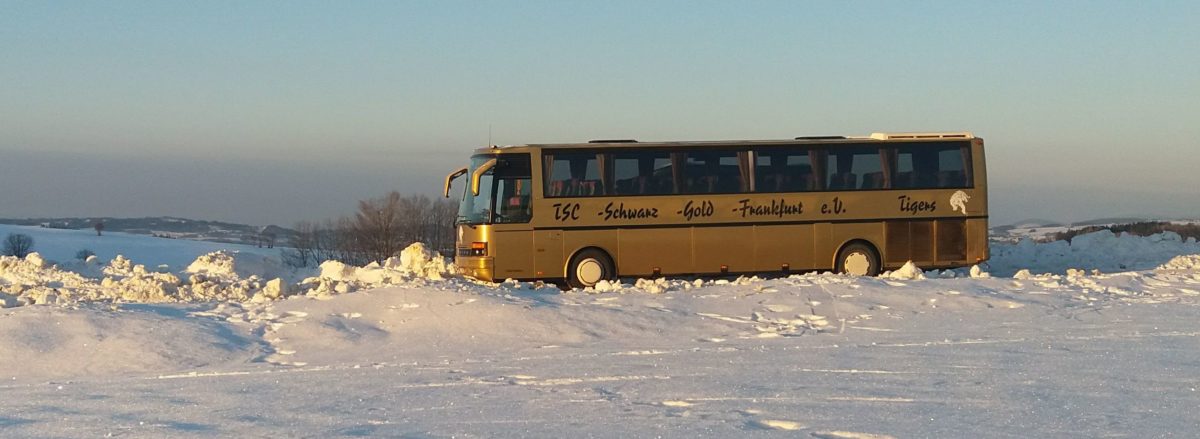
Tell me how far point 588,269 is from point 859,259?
511 centimetres

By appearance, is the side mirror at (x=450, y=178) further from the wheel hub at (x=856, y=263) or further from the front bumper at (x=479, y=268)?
the wheel hub at (x=856, y=263)

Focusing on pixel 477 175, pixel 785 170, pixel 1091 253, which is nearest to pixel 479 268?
pixel 477 175

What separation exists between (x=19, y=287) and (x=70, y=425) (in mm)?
11276

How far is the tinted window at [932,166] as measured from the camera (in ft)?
70.6

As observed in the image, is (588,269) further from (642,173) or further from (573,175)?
(642,173)

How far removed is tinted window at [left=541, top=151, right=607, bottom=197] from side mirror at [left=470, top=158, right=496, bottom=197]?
94 centimetres

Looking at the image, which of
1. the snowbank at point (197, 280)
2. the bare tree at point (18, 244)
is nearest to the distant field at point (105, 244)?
the bare tree at point (18, 244)

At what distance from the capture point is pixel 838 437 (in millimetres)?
7875

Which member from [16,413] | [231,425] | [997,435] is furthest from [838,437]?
[16,413]

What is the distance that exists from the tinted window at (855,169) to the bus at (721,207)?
0.06 feet

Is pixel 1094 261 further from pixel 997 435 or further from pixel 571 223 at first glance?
pixel 997 435

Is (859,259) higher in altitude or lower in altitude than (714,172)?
lower

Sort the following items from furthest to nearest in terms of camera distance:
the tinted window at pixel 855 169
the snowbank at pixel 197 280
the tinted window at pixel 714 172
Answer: the tinted window at pixel 855 169, the tinted window at pixel 714 172, the snowbank at pixel 197 280

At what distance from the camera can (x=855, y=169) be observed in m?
21.5
